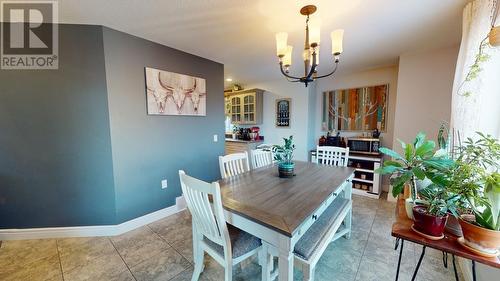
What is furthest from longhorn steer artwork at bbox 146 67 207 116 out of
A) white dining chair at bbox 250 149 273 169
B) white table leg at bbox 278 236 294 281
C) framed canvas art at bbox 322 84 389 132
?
framed canvas art at bbox 322 84 389 132

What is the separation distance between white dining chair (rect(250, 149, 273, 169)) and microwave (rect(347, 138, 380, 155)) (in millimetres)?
1802

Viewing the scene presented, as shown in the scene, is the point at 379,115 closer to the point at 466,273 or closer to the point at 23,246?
the point at 466,273

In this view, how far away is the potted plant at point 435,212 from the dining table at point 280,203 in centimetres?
51

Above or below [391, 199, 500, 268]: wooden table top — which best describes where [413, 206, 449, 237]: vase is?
above

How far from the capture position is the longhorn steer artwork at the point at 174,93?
7.82 feet

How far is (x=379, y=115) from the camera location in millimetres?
3426

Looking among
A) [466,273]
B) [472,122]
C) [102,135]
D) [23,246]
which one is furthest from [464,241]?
[23,246]

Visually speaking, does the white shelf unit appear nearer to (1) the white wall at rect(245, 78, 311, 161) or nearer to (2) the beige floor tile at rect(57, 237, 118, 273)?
(1) the white wall at rect(245, 78, 311, 161)

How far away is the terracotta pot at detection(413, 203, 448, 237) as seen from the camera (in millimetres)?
946

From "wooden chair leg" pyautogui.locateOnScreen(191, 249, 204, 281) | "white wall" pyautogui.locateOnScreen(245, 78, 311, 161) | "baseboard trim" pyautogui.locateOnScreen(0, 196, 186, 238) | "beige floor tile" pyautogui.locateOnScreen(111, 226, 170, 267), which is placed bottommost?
"beige floor tile" pyautogui.locateOnScreen(111, 226, 170, 267)

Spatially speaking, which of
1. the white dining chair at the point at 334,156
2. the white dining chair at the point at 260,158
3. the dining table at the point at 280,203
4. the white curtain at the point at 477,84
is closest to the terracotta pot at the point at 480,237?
the dining table at the point at 280,203

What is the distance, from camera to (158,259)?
70.3 inches

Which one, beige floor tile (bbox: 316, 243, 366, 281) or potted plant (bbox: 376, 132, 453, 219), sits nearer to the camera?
potted plant (bbox: 376, 132, 453, 219)

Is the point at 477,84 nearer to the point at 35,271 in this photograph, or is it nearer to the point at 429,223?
the point at 429,223
